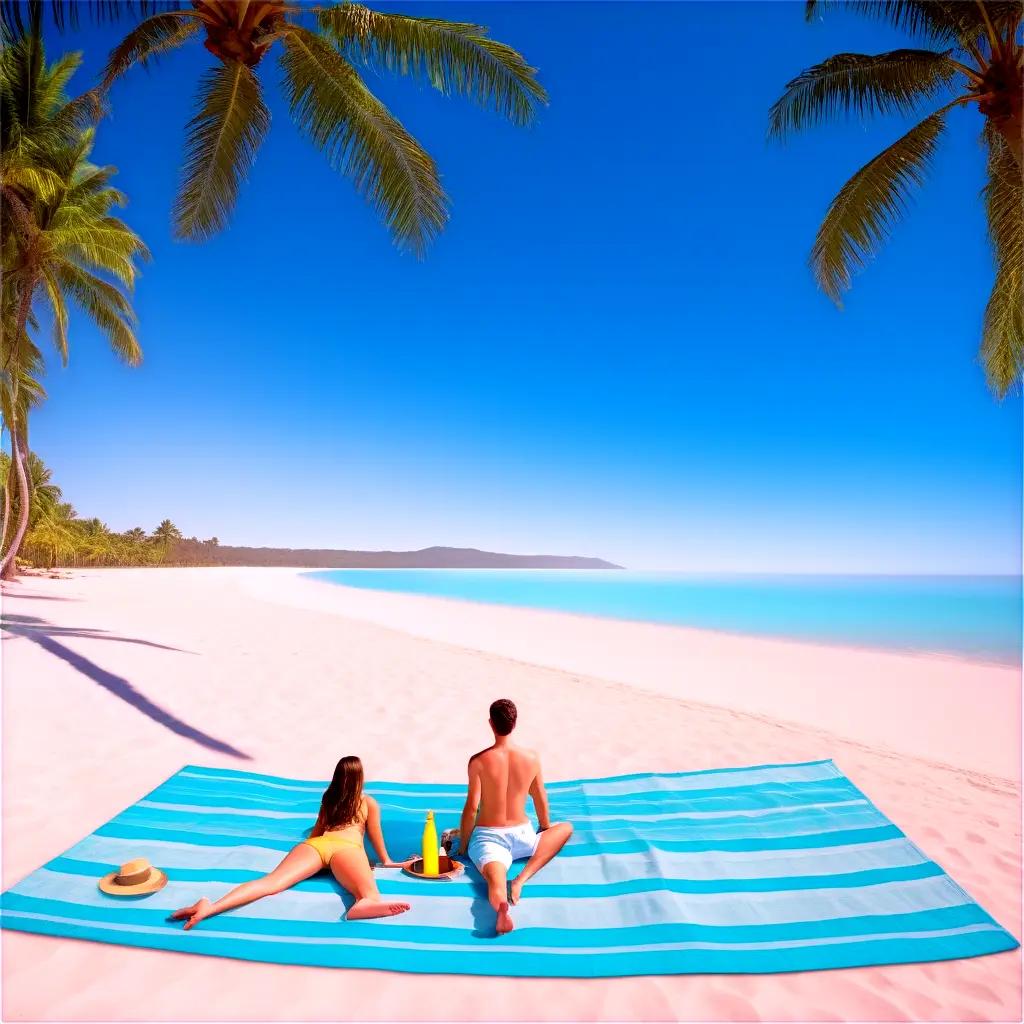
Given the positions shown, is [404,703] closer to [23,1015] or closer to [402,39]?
→ [23,1015]

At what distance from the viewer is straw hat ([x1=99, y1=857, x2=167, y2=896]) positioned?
313 centimetres

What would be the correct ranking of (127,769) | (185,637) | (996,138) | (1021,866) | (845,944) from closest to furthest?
(845,944) → (1021,866) → (127,769) → (996,138) → (185,637)

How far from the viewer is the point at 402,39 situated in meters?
6.15

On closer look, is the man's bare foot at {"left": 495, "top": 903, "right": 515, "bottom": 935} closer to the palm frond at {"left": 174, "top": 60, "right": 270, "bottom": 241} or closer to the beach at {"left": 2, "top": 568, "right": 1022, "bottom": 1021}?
the beach at {"left": 2, "top": 568, "right": 1022, "bottom": 1021}

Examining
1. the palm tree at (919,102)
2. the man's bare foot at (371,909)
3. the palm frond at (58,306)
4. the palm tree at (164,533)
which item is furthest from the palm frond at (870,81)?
the palm tree at (164,533)

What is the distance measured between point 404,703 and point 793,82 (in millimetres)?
9308

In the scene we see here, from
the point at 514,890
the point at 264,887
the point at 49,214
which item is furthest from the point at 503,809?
the point at 49,214

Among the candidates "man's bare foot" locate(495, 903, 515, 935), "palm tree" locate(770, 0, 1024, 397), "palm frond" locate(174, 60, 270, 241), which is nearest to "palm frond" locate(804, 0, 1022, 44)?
"palm tree" locate(770, 0, 1024, 397)

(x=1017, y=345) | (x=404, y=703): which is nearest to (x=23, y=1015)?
(x=404, y=703)

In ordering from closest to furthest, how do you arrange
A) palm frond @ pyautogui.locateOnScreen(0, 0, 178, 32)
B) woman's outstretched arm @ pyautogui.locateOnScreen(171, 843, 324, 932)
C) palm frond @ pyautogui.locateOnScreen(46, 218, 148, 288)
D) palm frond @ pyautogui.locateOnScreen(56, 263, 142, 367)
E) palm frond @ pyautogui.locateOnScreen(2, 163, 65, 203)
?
woman's outstretched arm @ pyautogui.locateOnScreen(171, 843, 324, 932)
palm frond @ pyautogui.locateOnScreen(0, 0, 178, 32)
palm frond @ pyautogui.locateOnScreen(2, 163, 65, 203)
palm frond @ pyautogui.locateOnScreen(46, 218, 148, 288)
palm frond @ pyautogui.locateOnScreen(56, 263, 142, 367)

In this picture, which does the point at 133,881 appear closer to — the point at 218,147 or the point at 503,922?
the point at 503,922

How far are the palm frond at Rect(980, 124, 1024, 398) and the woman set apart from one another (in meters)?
8.33

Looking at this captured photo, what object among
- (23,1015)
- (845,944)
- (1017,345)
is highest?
(1017,345)

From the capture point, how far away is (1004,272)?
27.1ft
